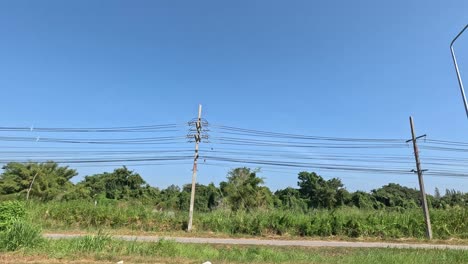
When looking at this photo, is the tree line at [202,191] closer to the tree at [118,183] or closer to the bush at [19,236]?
the tree at [118,183]

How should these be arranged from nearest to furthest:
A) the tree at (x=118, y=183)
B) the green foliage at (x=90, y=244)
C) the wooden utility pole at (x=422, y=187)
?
the green foliage at (x=90, y=244), the wooden utility pole at (x=422, y=187), the tree at (x=118, y=183)

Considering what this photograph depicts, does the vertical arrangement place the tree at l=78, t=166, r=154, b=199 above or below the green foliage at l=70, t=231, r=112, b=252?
above

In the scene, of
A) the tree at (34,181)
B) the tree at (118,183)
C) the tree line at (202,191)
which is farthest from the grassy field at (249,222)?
the tree at (118,183)

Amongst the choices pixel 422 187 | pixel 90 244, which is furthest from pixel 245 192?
pixel 90 244

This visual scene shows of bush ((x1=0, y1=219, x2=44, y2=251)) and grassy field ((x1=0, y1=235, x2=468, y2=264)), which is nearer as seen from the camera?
grassy field ((x1=0, y1=235, x2=468, y2=264))

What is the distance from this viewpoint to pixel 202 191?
5831 centimetres

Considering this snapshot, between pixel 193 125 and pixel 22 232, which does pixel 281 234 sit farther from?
pixel 22 232

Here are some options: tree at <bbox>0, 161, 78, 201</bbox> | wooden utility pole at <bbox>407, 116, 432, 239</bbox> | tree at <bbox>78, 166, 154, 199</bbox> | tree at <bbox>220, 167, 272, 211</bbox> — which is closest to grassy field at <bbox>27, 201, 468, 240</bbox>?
wooden utility pole at <bbox>407, 116, 432, 239</bbox>

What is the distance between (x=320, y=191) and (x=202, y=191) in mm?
21401

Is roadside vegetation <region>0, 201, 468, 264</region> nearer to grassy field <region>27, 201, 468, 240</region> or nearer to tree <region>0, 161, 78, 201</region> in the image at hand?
grassy field <region>27, 201, 468, 240</region>

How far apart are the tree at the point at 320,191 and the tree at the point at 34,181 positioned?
134 ft

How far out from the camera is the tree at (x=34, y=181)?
4775 cm

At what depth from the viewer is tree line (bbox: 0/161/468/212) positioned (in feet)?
142

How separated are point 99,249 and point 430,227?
922 inches
